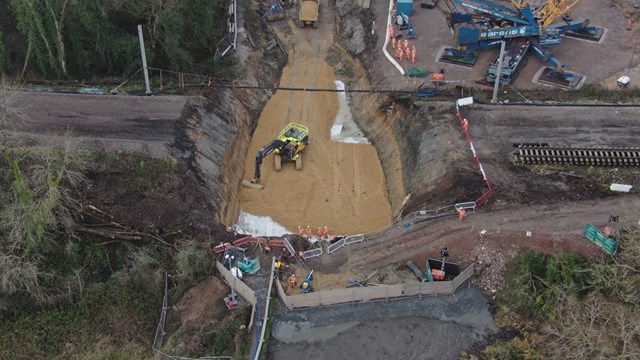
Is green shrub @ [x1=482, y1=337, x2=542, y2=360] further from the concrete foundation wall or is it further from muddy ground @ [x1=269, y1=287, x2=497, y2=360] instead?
the concrete foundation wall

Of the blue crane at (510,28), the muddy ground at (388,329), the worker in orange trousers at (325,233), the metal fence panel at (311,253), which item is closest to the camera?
the muddy ground at (388,329)

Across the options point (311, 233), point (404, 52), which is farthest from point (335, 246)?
point (404, 52)

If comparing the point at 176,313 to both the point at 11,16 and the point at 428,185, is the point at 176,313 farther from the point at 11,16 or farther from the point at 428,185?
the point at 11,16

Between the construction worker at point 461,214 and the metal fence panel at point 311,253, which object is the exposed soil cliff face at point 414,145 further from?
the metal fence panel at point 311,253

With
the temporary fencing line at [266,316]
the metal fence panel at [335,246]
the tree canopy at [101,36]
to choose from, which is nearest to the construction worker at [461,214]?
→ the metal fence panel at [335,246]

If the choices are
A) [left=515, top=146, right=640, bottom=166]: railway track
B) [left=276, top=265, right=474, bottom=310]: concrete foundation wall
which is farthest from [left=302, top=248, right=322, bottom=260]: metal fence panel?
[left=515, top=146, right=640, bottom=166]: railway track

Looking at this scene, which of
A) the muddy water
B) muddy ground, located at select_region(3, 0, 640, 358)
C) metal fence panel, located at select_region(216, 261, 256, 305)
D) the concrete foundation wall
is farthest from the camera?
muddy ground, located at select_region(3, 0, 640, 358)
